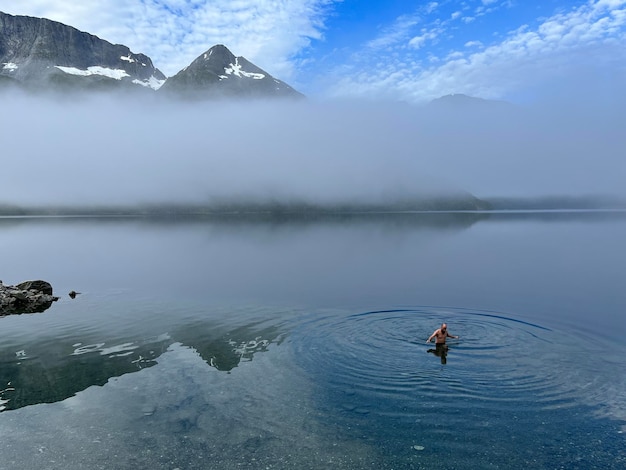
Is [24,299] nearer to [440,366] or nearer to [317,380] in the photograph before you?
[317,380]

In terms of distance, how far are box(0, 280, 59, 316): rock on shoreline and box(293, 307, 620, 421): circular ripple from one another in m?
36.4

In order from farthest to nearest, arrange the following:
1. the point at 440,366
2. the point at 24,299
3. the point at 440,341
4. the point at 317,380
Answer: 1. the point at 24,299
2. the point at 440,341
3. the point at 440,366
4. the point at 317,380

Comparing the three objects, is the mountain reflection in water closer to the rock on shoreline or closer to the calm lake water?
the calm lake water

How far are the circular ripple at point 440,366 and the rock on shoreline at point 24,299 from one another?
120 feet

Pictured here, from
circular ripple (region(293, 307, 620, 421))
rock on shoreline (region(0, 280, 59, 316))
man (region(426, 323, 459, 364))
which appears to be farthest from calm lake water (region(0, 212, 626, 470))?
rock on shoreline (region(0, 280, 59, 316))

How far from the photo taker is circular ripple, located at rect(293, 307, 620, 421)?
25125mm

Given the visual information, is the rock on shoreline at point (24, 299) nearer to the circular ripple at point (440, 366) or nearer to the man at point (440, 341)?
the circular ripple at point (440, 366)

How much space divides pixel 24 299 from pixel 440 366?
173 feet

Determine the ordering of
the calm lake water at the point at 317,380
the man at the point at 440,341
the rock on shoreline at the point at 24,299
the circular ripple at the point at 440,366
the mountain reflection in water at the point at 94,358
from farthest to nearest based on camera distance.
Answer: the rock on shoreline at the point at 24,299 < the man at the point at 440,341 < the mountain reflection in water at the point at 94,358 < the circular ripple at the point at 440,366 < the calm lake water at the point at 317,380

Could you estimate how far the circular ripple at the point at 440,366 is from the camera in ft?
82.4

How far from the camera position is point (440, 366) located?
99.5 ft

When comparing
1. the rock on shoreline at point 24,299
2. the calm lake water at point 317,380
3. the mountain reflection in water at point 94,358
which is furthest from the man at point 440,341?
the rock on shoreline at point 24,299

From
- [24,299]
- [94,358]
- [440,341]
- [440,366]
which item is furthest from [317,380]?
[24,299]

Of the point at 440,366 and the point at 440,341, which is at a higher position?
the point at 440,341
